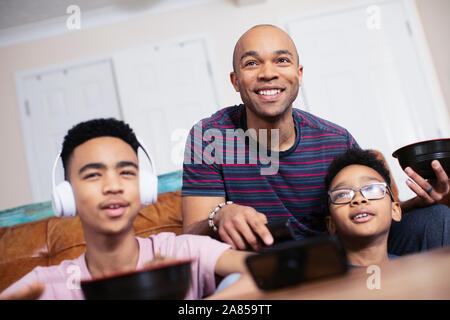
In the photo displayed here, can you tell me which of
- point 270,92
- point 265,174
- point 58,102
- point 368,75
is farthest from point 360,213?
point 58,102

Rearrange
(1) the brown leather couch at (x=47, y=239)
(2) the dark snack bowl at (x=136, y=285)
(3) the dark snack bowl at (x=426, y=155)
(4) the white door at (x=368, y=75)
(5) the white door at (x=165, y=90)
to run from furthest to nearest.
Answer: (5) the white door at (x=165, y=90)
(4) the white door at (x=368, y=75)
(1) the brown leather couch at (x=47, y=239)
(3) the dark snack bowl at (x=426, y=155)
(2) the dark snack bowl at (x=136, y=285)

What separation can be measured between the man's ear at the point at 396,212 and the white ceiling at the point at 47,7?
3323 millimetres

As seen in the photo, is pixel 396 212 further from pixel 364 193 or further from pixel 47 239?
pixel 47 239

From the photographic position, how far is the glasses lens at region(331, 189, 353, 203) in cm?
117

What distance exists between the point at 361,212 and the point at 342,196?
72 mm

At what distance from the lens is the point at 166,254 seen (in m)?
0.90

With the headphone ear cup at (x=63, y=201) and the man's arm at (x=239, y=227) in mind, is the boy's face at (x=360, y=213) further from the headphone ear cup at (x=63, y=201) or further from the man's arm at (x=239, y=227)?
the headphone ear cup at (x=63, y=201)

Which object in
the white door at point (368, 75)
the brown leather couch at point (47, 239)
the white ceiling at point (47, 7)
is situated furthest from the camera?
the white door at point (368, 75)

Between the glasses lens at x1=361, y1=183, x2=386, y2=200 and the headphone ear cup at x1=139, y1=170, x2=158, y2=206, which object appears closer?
the headphone ear cup at x1=139, y1=170, x2=158, y2=206

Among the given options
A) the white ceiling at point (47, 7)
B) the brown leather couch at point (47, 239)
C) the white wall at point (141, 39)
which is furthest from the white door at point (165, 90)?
the brown leather couch at point (47, 239)

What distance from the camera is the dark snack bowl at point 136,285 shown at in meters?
0.53

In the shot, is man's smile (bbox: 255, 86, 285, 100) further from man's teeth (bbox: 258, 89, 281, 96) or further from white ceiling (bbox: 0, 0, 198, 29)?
white ceiling (bbox: 0, 0, 198, 29)

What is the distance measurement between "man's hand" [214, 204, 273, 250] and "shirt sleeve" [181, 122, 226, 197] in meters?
0.35

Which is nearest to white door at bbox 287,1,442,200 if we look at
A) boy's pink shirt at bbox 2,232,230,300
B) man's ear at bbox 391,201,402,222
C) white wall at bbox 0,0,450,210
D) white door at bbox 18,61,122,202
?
white wall at bbox 0,0,450,210
